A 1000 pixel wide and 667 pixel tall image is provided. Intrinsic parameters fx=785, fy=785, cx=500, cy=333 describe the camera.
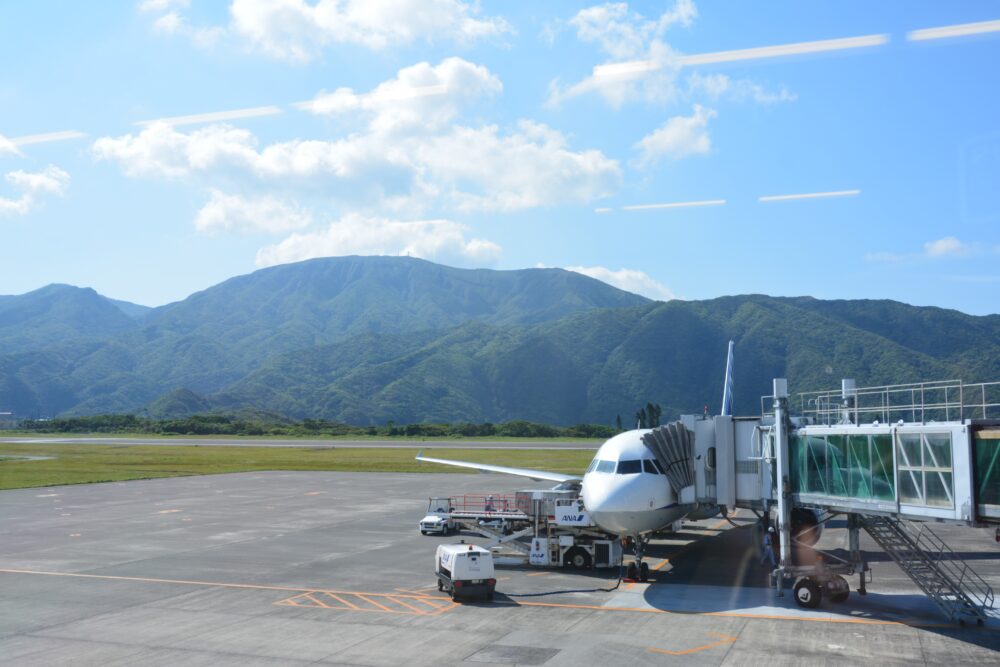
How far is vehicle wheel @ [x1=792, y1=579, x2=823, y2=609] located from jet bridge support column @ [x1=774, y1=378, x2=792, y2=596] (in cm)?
88

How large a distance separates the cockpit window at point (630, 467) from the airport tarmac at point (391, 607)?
4477mm

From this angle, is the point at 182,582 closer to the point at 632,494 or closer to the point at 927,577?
the point at 632,494

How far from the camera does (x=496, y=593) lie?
2947 cm

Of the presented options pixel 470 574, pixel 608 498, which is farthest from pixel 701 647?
pixel 470 574

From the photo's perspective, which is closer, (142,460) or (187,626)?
(187,626)

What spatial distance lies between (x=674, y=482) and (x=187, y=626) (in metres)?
17.9

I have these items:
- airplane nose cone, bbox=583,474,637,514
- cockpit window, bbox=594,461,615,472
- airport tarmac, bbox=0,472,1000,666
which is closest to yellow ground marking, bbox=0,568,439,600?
airport tarmac, bbox=0,472,1000,666

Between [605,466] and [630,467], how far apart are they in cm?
133

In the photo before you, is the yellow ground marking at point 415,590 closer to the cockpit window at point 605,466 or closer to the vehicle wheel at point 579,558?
the vehicle wheel at point 579,558

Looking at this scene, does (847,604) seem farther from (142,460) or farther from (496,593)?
(142,460)

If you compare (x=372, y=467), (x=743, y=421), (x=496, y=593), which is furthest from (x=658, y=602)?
(x=372, y=467)

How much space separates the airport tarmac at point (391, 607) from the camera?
70.7 ft

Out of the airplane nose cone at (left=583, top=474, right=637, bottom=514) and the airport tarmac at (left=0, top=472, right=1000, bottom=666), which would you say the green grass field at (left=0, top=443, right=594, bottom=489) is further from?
the airplane nose cone at (left=583, top=474, right=637, bottom=514)

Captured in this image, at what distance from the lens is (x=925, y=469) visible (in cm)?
2139
